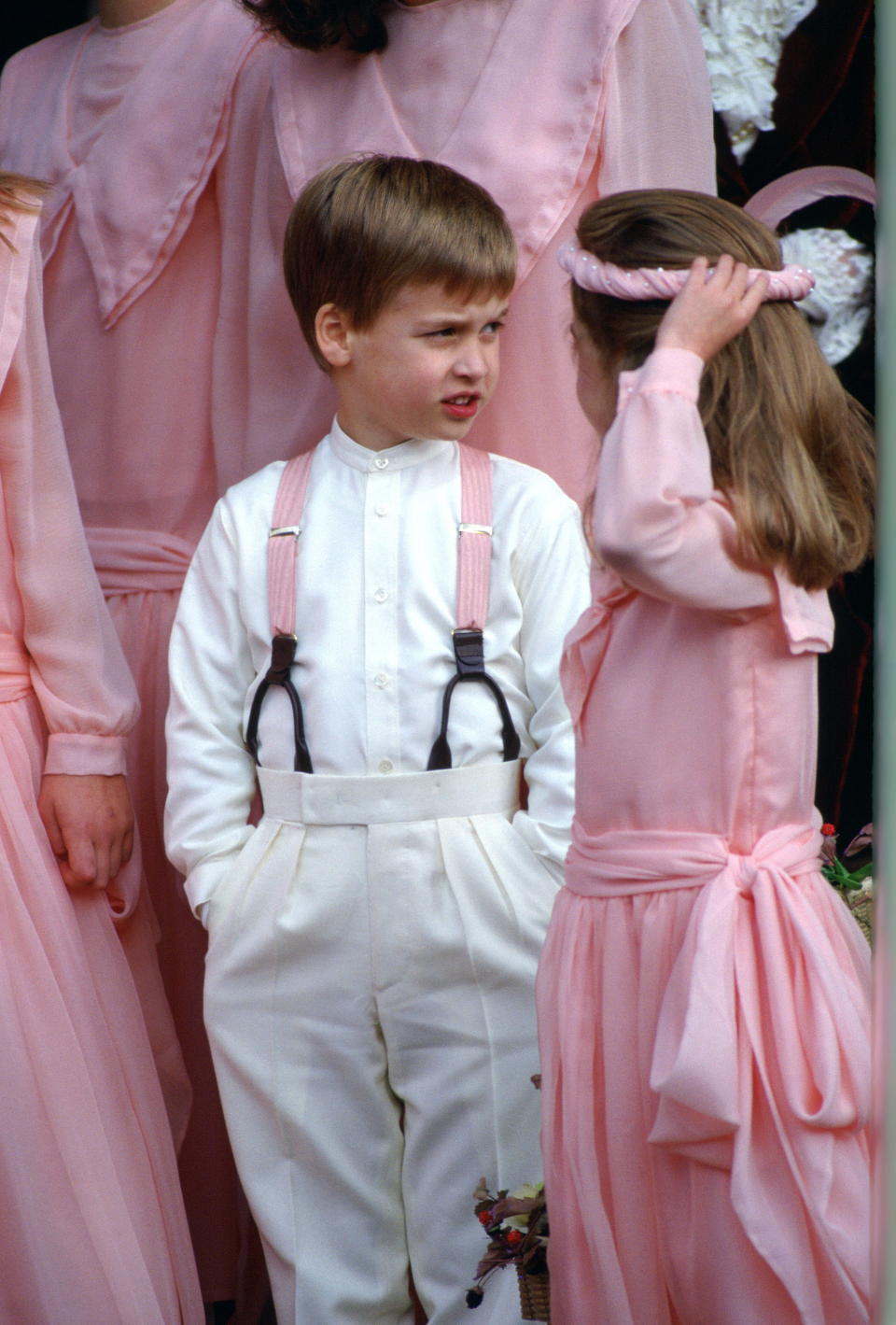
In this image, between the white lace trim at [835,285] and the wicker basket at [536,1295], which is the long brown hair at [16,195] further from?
the wicker basket at [536,1295]

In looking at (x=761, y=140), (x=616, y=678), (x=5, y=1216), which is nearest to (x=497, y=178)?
(x=761, y=140)

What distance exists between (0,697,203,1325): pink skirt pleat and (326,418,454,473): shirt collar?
632mm

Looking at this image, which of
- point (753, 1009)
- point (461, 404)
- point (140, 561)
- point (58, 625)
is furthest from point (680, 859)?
point (140, 561)

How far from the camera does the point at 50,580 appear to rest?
8.32 ft

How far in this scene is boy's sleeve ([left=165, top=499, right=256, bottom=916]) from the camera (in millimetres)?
2477

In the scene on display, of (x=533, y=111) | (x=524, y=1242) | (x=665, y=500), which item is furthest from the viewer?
(x=533, y=111)

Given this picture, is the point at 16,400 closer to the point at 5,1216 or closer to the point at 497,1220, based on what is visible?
the point at 5,1216

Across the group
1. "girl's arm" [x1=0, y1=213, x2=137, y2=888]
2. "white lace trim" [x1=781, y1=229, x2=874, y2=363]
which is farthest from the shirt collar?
"white lace trim" [x1=781, y1=229, x2=874, y2=363]

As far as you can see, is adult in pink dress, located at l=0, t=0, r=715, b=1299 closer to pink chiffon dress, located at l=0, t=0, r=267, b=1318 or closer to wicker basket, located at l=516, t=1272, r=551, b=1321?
pink chiffon dress, located at l=0, t=0, r=267, b=1318

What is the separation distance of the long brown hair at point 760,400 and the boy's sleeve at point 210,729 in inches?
29.2

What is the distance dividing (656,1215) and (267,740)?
2.93 ft

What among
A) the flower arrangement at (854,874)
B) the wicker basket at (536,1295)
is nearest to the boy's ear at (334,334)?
the flower arrangement at (854,874)

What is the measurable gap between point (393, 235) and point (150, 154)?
0.78 meters

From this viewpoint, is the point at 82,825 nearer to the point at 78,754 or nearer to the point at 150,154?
the point at 78,754
